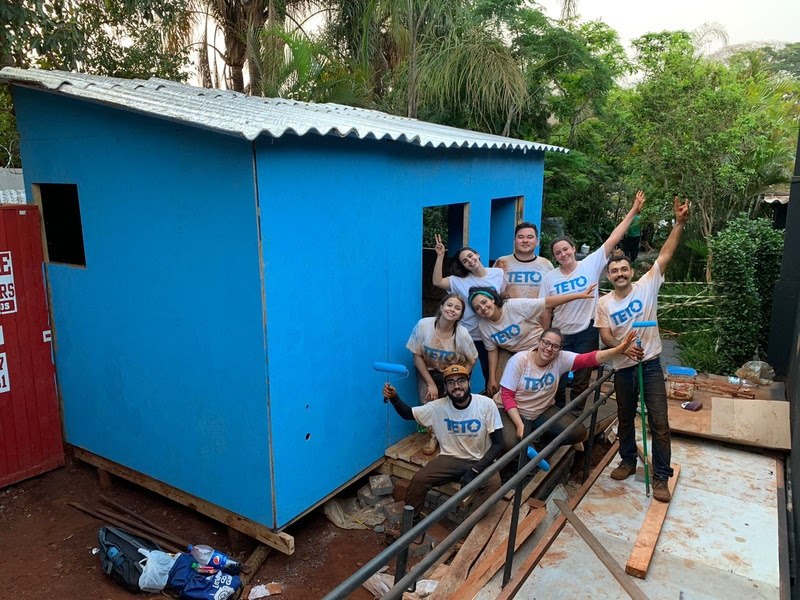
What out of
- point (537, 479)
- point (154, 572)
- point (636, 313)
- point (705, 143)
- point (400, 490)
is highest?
point (705, 143)

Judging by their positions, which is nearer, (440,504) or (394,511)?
(440,504)

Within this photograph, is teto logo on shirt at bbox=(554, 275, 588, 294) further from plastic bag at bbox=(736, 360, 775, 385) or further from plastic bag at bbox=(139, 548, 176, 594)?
plastic bag at bbox=(139, 548, 176, 594)

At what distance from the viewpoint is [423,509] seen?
17.1ft

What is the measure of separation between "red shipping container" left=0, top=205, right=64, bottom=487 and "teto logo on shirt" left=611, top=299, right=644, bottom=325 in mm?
5335

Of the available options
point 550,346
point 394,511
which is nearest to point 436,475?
point 394,511

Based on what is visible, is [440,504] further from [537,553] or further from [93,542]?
[93,542]

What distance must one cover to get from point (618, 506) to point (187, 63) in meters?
10.8

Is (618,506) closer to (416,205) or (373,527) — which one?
(373,527)

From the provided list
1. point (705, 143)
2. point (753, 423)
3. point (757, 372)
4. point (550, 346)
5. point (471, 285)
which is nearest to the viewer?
point (550, 346)

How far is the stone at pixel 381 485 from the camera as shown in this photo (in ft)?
18.0

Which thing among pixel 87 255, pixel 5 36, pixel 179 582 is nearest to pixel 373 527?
pixel 179 582

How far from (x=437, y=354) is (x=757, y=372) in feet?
16.4

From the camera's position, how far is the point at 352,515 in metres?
5.44

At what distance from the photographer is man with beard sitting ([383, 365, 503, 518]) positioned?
4699mm
